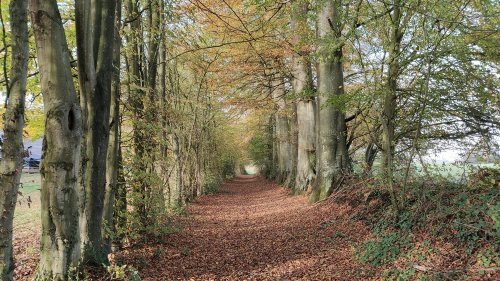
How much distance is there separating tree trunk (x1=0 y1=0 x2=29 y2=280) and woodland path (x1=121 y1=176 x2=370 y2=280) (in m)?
2.55

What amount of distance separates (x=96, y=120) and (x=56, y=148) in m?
1.04

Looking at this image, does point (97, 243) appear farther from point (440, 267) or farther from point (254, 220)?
point (254, 220)

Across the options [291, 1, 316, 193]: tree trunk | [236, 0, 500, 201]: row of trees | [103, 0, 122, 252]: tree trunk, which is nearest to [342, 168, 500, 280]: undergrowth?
[236, 0, 500, 201]: row of trees

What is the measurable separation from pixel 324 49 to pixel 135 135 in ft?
15.0

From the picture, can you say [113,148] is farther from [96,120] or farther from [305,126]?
[305,126]

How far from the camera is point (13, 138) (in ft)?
10.6

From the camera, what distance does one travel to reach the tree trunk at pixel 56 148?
365 centimetres

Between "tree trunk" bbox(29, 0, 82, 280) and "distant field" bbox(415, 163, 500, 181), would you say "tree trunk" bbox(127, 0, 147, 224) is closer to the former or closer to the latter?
"tree trunk" bbox(29, 0, 82, 280)

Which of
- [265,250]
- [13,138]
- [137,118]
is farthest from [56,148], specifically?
[265,250]

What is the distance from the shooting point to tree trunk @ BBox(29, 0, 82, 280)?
365 centimetres

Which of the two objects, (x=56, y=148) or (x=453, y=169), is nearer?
(x=56, y=148)

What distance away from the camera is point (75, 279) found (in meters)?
3.93

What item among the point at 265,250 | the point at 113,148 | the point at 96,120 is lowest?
the point at 265,250

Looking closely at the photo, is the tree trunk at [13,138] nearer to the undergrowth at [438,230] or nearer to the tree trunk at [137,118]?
the tree trunk at [137,118]
